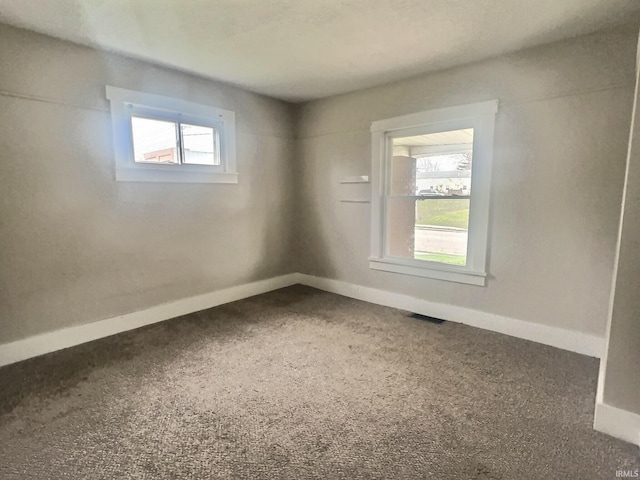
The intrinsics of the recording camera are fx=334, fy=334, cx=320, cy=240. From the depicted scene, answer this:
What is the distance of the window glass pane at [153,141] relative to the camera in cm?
311

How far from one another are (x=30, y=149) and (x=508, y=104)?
12.5ft

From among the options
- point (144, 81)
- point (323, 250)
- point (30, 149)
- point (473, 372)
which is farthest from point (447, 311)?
point (30, 149)

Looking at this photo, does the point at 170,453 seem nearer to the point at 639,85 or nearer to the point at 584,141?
the point at 639,85

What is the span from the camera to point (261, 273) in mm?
4320

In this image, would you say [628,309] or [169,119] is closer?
[628,309]

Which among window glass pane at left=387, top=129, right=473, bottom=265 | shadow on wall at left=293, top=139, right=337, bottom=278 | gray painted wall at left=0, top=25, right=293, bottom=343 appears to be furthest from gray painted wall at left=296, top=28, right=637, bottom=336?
gray painted wall at left=0, top=25, right=293, bottom=343

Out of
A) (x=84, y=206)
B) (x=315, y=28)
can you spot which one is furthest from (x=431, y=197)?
(x=84, y=206)

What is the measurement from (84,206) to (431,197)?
3.19 metres

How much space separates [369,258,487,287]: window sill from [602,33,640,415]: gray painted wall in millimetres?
1393

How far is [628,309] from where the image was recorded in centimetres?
166

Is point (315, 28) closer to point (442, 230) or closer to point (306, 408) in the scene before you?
point (442, 230)

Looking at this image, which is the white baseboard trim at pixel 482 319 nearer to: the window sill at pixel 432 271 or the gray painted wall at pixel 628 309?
the window sill at pixel 432 271

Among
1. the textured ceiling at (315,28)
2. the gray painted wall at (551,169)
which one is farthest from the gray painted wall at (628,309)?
the textured ceiling at (315,28)

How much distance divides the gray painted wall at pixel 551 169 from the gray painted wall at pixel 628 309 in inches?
→ 40.9
